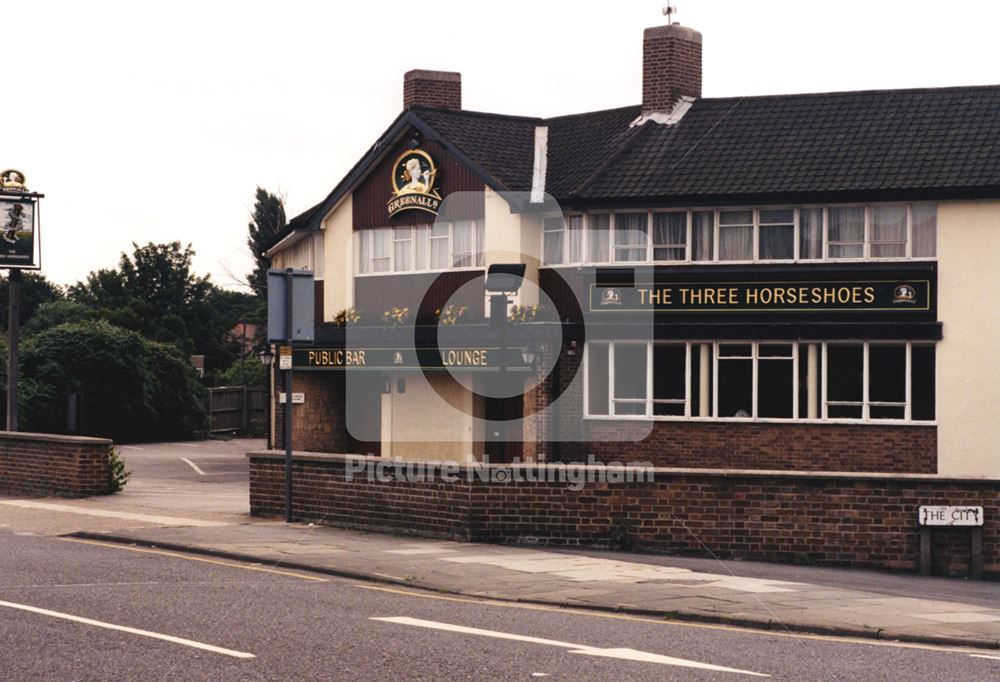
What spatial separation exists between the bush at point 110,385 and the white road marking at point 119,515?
18.2m

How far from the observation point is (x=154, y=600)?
12.4 metres

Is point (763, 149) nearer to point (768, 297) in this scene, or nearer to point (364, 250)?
point (768, 297)

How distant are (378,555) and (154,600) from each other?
431cm

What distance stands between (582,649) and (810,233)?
19.9 metres

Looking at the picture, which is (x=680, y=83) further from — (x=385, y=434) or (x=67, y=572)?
(x=67, y=572)

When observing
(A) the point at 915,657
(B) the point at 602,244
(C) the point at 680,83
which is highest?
(C) the point at 680,83

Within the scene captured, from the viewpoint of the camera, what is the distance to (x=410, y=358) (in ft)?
104

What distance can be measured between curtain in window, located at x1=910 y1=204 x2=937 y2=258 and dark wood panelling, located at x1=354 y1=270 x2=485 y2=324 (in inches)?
373

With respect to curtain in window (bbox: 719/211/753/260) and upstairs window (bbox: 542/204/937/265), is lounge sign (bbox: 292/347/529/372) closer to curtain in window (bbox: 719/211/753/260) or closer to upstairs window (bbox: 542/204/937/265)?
upstairs window (bbox: 542/204/937/265)

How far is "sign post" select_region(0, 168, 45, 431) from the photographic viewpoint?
2602cm

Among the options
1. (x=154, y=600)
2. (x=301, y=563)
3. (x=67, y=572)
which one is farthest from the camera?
(x=301, y=563)

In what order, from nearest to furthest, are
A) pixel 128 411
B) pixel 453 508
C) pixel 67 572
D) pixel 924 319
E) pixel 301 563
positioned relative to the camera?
pixel 67 572
pixel 301 563
pixel 453 508
pixel 924 319
pixel 128 411

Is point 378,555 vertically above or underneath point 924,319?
underneath

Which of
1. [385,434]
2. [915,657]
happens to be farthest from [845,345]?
[915,657]
